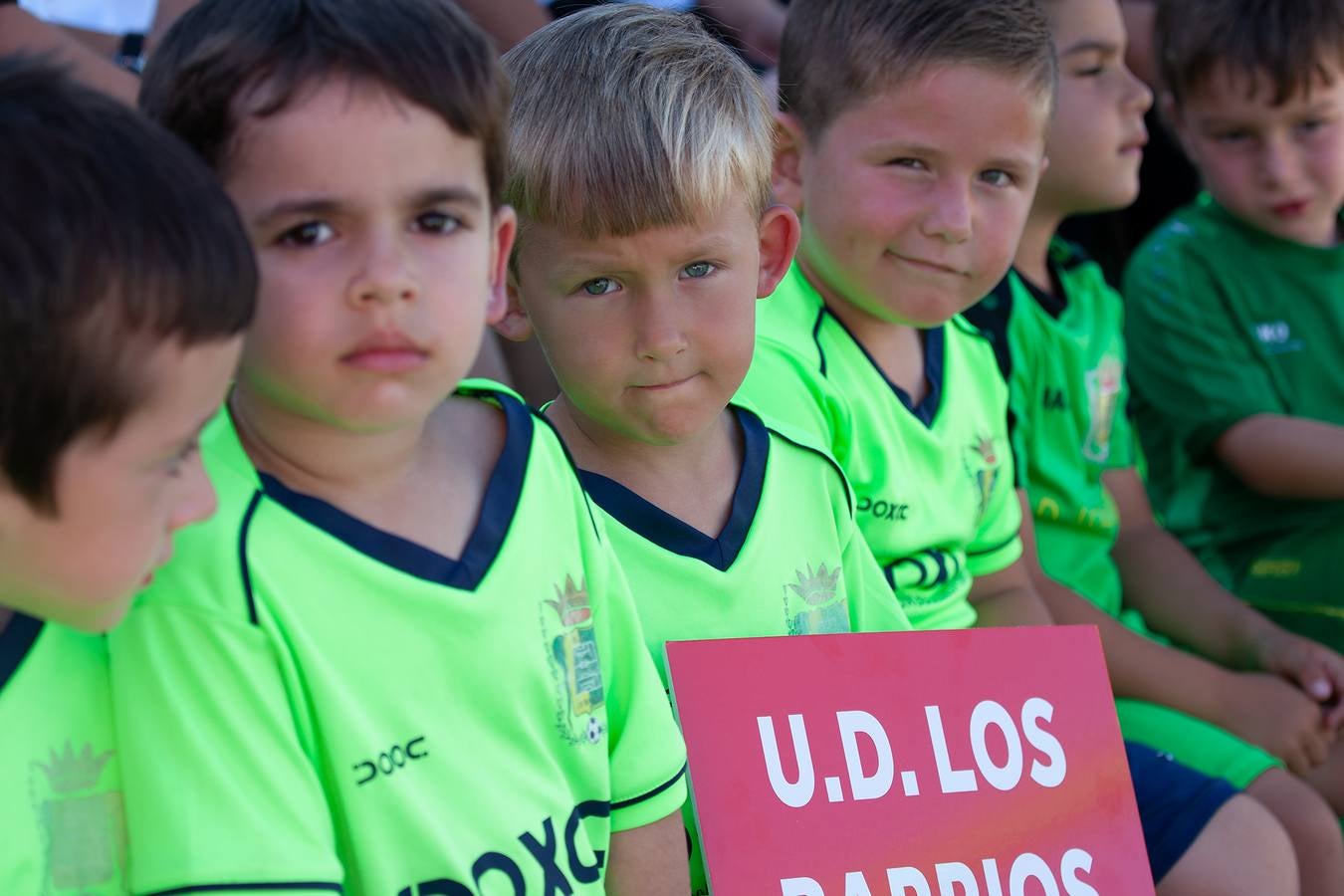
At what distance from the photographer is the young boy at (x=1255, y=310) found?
10.8 ft

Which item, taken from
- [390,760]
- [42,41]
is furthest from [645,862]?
[42,41]

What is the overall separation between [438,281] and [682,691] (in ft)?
2.13

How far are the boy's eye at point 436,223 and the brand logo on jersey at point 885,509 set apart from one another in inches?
40.2

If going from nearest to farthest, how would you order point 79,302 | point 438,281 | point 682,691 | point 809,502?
point 79,302
point 438,281
point 682,691
point 809,502

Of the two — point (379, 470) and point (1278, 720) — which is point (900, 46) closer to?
point (379, 470)

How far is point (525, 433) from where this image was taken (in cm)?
170

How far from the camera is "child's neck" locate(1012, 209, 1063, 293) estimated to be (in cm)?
314

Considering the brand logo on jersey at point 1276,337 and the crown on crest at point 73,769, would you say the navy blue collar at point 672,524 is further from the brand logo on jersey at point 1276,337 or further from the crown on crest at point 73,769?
the brand logo on jersey at point 1276,337

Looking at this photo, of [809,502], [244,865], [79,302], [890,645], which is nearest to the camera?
[79,302]

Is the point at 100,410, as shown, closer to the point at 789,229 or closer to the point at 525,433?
the point at 525,433

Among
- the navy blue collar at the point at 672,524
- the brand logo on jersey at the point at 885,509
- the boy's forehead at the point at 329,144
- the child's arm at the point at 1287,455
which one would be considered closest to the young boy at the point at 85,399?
the boy's forehead at the point at 329,144

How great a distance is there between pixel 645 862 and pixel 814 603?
1.61 ft

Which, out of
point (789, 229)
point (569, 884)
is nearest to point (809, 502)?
point (789, 229)

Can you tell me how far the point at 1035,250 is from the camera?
317cm
